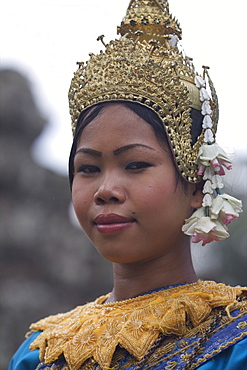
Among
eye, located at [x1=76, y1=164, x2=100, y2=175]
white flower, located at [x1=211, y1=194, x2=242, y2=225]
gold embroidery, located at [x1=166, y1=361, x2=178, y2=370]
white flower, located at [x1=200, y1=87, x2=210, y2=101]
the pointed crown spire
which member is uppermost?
the pointed crown spire

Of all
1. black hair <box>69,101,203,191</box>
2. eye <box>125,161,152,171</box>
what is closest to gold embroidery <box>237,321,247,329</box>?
black hair <box>69,101,203,191</box>

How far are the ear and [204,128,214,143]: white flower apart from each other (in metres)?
0.21

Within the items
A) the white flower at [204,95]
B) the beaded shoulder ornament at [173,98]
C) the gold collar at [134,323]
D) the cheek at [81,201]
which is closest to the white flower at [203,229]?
the beaded shoulder ornament at [173,98]

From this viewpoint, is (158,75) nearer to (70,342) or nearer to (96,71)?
(96,71)

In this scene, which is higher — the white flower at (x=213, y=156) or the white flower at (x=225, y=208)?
the white flower at (x=213, y=156)

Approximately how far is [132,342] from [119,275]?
487 millimetres

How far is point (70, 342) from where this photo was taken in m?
2.69

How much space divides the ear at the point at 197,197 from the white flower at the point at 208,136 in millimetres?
206

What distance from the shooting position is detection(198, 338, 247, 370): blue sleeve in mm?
2299

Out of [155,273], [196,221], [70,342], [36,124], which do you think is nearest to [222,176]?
[196,221]

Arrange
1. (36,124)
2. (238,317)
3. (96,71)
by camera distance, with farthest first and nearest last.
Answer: (36,124)
(96,71)
(238,317)

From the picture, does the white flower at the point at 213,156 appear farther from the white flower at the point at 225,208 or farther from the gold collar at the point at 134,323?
the gold collar at the point at 134,323

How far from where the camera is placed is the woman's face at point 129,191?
102 inches

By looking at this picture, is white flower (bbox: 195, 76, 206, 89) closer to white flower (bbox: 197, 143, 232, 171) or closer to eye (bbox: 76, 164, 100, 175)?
white flower (bbox: 197, 143, 232, 171)
